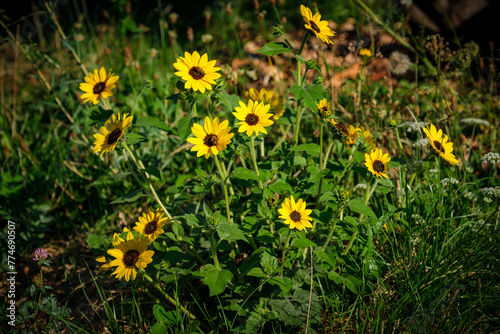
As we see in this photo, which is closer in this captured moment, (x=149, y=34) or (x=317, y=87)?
(x=317, y=87)

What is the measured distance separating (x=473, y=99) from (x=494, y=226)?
1336 mm

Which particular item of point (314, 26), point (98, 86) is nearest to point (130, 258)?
point (98, 86)

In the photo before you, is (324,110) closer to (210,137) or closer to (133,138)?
(210,137)

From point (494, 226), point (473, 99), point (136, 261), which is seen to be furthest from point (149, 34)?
point (494, 226)

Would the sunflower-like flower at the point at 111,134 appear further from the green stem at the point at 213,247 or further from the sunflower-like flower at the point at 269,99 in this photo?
the sunflower-like flower at the point at 269,99

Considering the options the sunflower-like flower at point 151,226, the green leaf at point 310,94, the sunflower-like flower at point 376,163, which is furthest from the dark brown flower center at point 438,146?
the sunflower-like flower at point 151,226

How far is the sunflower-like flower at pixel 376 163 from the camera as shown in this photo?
1288 millimetres

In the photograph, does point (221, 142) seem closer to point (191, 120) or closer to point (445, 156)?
point (191, 120)

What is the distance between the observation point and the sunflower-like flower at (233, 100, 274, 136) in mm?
1263

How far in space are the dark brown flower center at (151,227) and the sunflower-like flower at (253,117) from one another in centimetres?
49

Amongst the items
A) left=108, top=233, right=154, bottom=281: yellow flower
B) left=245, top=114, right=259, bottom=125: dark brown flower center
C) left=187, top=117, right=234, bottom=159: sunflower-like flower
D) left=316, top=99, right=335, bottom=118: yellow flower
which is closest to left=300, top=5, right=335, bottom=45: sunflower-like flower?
left=316, top=99, right=335, bottom=118: yellow flower

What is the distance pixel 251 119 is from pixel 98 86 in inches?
24.9

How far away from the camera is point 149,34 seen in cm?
442

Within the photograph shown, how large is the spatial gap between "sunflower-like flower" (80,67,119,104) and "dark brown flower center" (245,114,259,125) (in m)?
0.53
